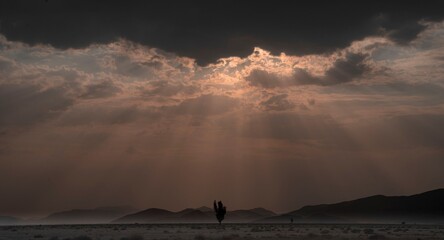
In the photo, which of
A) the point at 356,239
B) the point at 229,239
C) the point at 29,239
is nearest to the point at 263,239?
the point at 229,239

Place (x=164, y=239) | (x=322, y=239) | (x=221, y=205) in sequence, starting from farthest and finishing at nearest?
1. (x=221, y=205)
2. (x=164, y=239)
3. (x=322, y=239)

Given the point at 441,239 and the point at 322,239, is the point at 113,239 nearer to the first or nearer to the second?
the point at 322,239

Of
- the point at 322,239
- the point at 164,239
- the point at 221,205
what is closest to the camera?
the point at 322,239

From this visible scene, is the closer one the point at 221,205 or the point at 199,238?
the point at 199,238

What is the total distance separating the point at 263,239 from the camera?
69938mm

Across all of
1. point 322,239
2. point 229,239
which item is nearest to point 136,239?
point 229,239

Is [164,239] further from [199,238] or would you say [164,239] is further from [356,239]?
[356,239]

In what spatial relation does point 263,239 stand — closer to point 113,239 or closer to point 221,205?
point 113,239

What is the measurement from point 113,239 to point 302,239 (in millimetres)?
22996

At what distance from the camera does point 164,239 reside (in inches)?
2854

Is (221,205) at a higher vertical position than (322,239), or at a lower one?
higher

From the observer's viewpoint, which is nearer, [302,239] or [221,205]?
[302,239]

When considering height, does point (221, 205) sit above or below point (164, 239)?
above

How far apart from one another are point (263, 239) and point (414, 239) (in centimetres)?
1740
